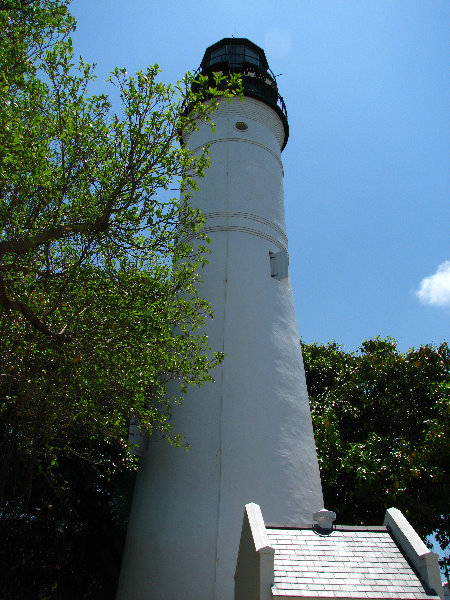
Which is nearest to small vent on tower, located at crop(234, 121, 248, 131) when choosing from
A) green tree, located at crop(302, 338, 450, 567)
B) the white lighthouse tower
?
the white lighthouse tower

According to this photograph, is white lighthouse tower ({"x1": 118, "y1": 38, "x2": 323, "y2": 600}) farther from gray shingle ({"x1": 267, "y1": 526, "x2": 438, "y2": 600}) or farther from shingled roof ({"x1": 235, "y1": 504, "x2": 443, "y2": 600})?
gray shingle ({"x1": 267, "y1": 526, "x2": 438, "y2": 600})

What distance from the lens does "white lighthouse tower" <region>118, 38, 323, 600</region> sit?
1000 centimetres

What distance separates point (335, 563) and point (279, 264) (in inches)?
324

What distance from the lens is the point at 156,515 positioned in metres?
10.7

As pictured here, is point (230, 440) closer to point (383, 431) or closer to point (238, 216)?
point (238, 216)

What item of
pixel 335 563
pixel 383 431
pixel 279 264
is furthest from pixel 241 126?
pixel 335 563

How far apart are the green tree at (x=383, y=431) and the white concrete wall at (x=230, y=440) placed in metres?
4.01

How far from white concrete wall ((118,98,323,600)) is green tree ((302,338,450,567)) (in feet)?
13.2

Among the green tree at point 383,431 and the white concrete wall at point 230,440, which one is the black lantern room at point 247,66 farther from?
the green tree at point 383,431

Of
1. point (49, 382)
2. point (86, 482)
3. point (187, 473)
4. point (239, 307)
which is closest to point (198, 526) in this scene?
Result: point (187, 473)

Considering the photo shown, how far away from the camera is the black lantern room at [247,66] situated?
17344 mm

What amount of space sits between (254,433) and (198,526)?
2.33 m

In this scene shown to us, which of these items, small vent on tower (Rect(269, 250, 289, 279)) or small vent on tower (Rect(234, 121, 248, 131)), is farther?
small vent on tower (Rect(234, 121, 248, 131))

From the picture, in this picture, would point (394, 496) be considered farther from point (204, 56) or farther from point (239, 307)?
point (204, 56)
